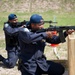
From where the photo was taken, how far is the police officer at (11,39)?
26.5 feet

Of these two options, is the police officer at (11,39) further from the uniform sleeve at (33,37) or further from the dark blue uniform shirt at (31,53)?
the uniform sleeve at (33,37)

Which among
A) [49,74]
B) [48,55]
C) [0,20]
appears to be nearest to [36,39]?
[49,74]

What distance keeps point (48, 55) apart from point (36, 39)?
505cm

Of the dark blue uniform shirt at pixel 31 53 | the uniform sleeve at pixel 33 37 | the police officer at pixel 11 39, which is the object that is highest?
the uniform sleeve at pixel 33 37

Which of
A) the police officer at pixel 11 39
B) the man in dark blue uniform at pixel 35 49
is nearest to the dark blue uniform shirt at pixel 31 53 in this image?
the man in dark blue uniform at pixel 35 49

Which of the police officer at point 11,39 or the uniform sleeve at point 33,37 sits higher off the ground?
the uniform sleeve at point 33,37

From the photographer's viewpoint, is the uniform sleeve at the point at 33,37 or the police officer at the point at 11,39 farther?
the police officer at the point at 11,39

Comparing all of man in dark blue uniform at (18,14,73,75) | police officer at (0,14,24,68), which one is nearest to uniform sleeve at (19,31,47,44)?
man in dark blue uniform at (18,14,73,75)

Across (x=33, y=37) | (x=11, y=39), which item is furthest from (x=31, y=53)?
(x=11, y=39)

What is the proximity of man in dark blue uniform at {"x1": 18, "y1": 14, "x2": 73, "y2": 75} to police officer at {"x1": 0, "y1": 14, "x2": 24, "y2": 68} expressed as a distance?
2.96 meters

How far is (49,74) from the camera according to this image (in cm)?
525

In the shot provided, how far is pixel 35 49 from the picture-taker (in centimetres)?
502

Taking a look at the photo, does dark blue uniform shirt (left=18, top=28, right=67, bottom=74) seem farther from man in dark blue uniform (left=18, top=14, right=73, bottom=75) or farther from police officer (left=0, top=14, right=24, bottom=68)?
police officer (left=0, top=14, right=24, bottom=68)

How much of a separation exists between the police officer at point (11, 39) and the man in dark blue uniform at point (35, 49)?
2.96 m
